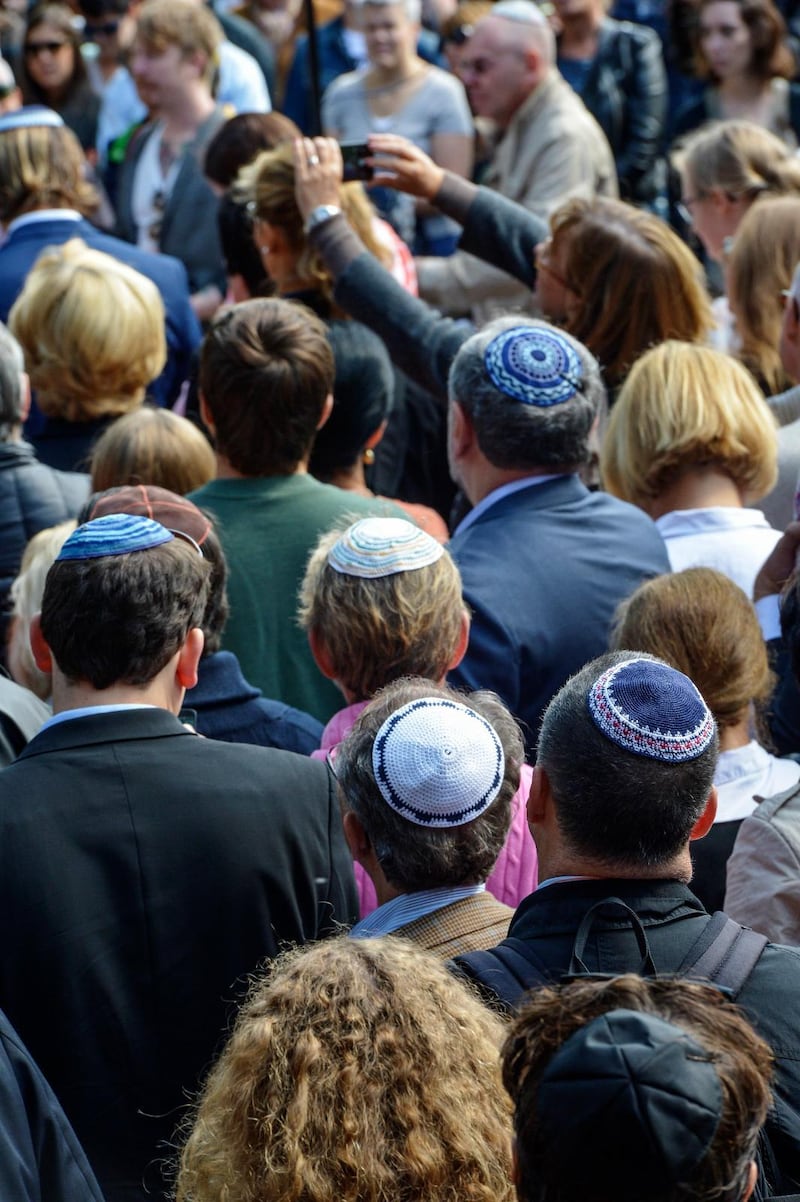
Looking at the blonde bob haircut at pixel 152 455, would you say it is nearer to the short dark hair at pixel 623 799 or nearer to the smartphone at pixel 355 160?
the smartphone at pixel 355 160

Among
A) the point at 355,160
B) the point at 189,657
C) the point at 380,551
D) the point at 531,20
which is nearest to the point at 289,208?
the point at 355,160

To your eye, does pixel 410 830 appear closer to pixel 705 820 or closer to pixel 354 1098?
pixel 705 820

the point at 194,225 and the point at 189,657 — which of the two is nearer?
the point at 189,657

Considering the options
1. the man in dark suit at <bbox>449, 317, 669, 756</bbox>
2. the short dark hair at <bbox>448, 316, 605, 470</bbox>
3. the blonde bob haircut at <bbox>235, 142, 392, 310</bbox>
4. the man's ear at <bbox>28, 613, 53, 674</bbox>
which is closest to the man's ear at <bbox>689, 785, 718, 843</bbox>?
the man in dark suit at <bbox>449, 317, 669, 756</bbox>

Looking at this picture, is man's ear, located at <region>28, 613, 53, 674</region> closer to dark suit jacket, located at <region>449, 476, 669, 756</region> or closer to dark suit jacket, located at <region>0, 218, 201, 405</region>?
dark suit jacket, located at <region>449, 476, 669, 756</region>

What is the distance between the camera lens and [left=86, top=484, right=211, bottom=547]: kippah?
298cm

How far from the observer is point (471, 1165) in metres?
1.67

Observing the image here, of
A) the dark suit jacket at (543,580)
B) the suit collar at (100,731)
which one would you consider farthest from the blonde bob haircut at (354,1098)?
the dark suit jacket at (543,580)

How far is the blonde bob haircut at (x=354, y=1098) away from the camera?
164 centimetres

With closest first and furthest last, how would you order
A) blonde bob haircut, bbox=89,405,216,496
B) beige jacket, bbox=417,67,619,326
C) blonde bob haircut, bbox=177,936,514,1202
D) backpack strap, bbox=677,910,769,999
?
1. blonde bob haircut, bbox=177,936,514,1202
2. backpack strap, bbox=677,910,769,999
3. blonde bob haircut, bbox=89,405,216,496
4. beige jacket, bbox=417,67,619,326

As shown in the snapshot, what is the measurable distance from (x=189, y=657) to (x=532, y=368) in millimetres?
1202

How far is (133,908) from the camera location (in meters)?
2.35

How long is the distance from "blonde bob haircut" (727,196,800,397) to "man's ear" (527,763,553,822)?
8.44ft

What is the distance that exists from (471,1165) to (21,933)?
2.96 feet
